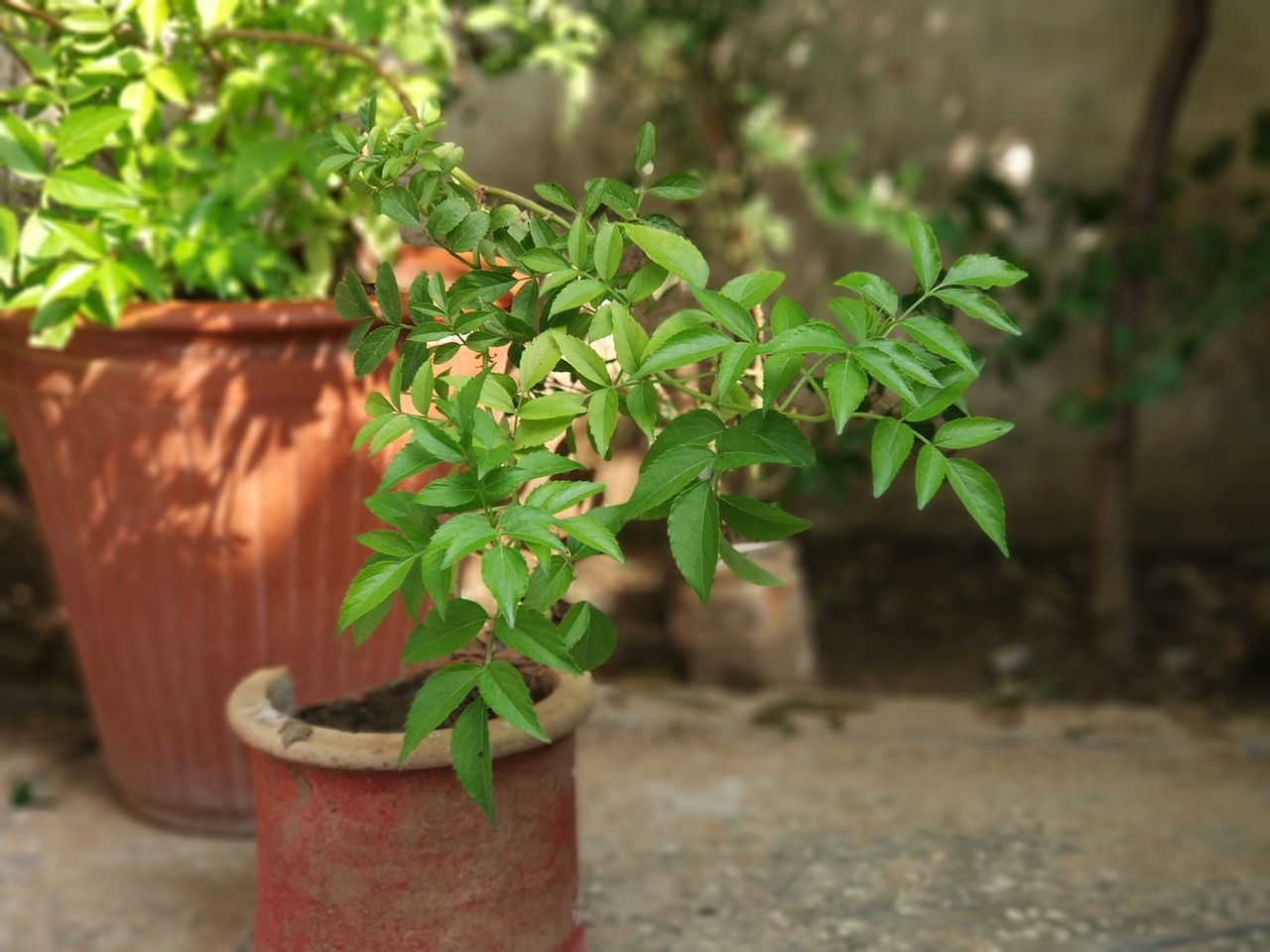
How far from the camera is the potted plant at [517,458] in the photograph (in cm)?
117

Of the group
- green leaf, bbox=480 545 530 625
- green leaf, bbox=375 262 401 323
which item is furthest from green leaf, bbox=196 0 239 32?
green leaf, bbox=480 545 530 625

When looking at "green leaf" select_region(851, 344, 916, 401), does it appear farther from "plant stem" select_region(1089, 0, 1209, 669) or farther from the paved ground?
"plant stem" select_region(1089, 0, 1209, 669)

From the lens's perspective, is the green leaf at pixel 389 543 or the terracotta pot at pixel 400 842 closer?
the green leaf at pixel 389 543

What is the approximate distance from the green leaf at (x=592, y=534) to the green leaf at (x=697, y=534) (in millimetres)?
54

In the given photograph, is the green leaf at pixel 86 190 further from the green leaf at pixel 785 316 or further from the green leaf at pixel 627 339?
the green leaf at pixel 785 316

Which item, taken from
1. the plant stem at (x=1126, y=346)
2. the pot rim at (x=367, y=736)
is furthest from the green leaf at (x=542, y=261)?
the plant stem at (x=1126, y=346)

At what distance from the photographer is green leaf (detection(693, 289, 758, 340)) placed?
3.81 feet

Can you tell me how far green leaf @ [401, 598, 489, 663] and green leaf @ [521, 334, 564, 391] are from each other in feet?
0.70

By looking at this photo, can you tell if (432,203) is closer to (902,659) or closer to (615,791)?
(615,791)

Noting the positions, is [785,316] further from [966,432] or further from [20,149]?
[20,149]

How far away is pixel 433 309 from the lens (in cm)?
131

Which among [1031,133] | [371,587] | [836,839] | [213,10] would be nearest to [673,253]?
[371,587]

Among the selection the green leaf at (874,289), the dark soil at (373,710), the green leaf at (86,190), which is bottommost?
the dark soil at (373,710)

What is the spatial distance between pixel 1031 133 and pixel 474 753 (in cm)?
271
